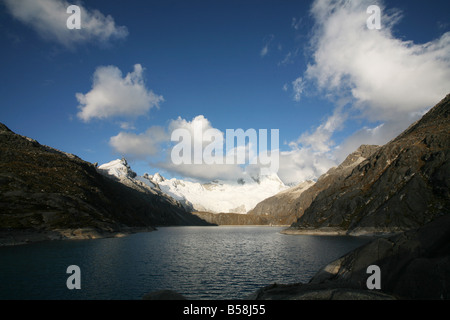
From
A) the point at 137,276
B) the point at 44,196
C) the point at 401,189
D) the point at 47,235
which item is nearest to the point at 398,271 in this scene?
the point at 137,276

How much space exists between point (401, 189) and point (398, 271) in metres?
144

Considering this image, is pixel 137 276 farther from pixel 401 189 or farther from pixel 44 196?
pixel 401 189

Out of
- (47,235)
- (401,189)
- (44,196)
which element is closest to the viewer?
(47,235)

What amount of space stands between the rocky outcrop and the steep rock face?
115015 millimetres

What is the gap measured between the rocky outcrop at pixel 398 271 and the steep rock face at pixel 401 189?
11501 cm

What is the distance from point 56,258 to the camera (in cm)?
6003

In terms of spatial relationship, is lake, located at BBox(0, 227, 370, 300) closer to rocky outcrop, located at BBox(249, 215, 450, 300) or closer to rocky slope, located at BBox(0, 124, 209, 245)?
rocky outcrop, located at BBox(249, 215, 450, 300)

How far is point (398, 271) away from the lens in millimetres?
23953

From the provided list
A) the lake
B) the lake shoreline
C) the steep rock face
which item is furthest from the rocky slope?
the steep rock face

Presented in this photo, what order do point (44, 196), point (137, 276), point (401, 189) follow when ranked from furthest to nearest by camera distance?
1. point (401, 189)
2. point (44, 196)
3. point (137, 276)

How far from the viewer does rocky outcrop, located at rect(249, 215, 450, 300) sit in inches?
788
